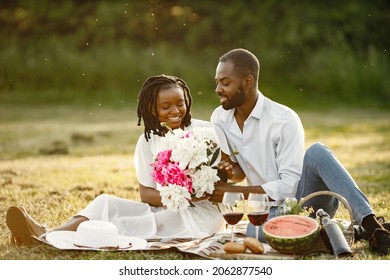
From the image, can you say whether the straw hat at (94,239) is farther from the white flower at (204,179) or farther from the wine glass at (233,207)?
the wine glass at (233,207)

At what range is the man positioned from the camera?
447cm

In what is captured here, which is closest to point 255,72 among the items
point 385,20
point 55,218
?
point 55,218

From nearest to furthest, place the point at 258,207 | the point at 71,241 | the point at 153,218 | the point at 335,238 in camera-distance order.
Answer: the point at 258,207 → the point at 335,238 → the point at 71,241 → the point at 153,218

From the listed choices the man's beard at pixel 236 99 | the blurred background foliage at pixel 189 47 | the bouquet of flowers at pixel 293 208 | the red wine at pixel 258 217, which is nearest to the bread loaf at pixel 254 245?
the red wine at pixel 258 217

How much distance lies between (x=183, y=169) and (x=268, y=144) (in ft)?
2.37

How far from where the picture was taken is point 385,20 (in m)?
14.0

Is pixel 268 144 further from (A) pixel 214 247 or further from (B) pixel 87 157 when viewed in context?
(B) pixel 87 157

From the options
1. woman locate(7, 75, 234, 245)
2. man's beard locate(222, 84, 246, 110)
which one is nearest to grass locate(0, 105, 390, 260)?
woman locate(7, 75, 234, 245)

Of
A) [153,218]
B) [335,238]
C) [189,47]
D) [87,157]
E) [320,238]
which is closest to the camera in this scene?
[335,238]

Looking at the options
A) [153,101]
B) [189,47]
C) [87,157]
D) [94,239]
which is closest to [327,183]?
[153,101]

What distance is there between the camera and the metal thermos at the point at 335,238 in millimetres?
4105

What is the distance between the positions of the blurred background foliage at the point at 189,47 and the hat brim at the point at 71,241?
989 cm

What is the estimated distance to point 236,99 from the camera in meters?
4.83

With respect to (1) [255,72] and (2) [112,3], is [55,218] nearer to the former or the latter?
(1) [255,72]
